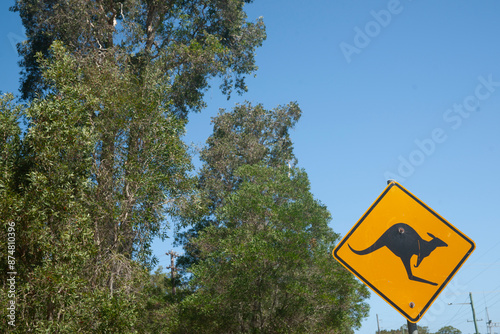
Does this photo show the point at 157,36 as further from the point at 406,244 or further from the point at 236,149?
the point at 406,244

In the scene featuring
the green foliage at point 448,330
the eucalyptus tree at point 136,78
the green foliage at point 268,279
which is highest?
the eucalyptus tree at point 136,78

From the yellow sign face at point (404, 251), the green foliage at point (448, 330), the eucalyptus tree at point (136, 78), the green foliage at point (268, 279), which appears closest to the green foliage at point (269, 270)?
the green foliage at point (268, 279)

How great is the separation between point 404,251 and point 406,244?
5cm

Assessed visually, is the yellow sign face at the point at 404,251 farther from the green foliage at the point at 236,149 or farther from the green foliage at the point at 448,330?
the green foliage at the point at 448,330

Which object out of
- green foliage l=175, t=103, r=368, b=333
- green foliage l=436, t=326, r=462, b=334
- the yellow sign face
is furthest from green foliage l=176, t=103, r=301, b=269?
green foliage l=436, t=326, r=462, b=334

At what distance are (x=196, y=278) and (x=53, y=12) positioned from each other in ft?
40.7

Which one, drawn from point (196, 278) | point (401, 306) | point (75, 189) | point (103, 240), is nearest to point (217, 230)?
point (196, 278)

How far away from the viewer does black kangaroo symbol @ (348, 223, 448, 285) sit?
2705 mm

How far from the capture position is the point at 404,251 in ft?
8.95

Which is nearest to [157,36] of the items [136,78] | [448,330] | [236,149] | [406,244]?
[136,78]

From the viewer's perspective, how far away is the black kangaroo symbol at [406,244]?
271 cm

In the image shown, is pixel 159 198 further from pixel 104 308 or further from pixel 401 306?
pixel 401 306

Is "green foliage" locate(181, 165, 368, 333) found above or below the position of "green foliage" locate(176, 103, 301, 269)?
below

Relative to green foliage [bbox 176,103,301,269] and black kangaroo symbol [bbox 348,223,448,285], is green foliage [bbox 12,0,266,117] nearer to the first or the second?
green foliage [bbox 176,103,301,269]
